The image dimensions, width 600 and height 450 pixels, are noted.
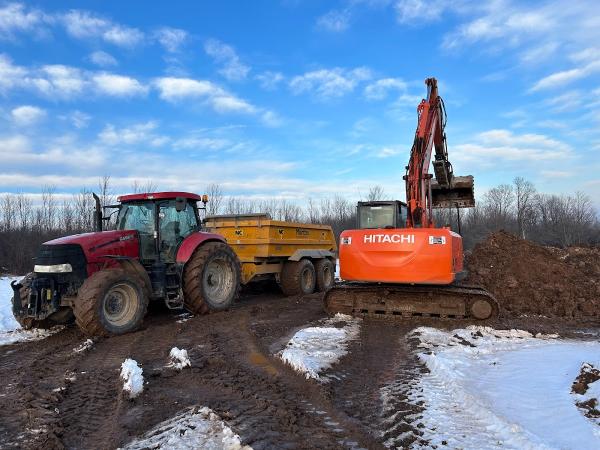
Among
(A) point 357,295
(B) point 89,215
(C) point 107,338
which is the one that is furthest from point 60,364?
(B) point 89,215

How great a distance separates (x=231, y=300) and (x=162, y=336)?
238 cm

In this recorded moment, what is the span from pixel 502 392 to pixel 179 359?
366cm

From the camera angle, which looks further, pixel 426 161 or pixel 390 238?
pixel 426 161

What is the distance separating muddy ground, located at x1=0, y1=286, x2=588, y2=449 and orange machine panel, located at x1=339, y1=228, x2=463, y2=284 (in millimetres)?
1106

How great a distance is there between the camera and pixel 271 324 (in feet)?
26.8

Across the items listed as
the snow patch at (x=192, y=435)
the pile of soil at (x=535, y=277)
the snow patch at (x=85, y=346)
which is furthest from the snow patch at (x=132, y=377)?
the pile of soil at (x=535, y=277)

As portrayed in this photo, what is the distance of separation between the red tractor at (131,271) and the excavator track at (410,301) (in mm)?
2259

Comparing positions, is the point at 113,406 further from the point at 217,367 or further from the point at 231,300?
the point at 231,300

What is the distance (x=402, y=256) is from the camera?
837 centimetres

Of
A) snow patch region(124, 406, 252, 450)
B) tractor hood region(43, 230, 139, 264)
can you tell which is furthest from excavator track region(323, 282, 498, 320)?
snow patch region(124, 406, 252, 450)

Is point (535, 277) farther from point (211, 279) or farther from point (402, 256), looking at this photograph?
point (211, 279)

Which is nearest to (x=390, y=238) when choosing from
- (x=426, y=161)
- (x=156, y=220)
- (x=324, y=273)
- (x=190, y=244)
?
(x=426, y=161)

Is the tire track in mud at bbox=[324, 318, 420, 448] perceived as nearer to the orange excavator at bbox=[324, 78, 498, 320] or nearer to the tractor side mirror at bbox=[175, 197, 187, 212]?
the orange excavator at bbox=[324, 78, 498, 320]

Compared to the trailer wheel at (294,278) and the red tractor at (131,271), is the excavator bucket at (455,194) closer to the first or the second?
the trailer wheel at (294,278)
